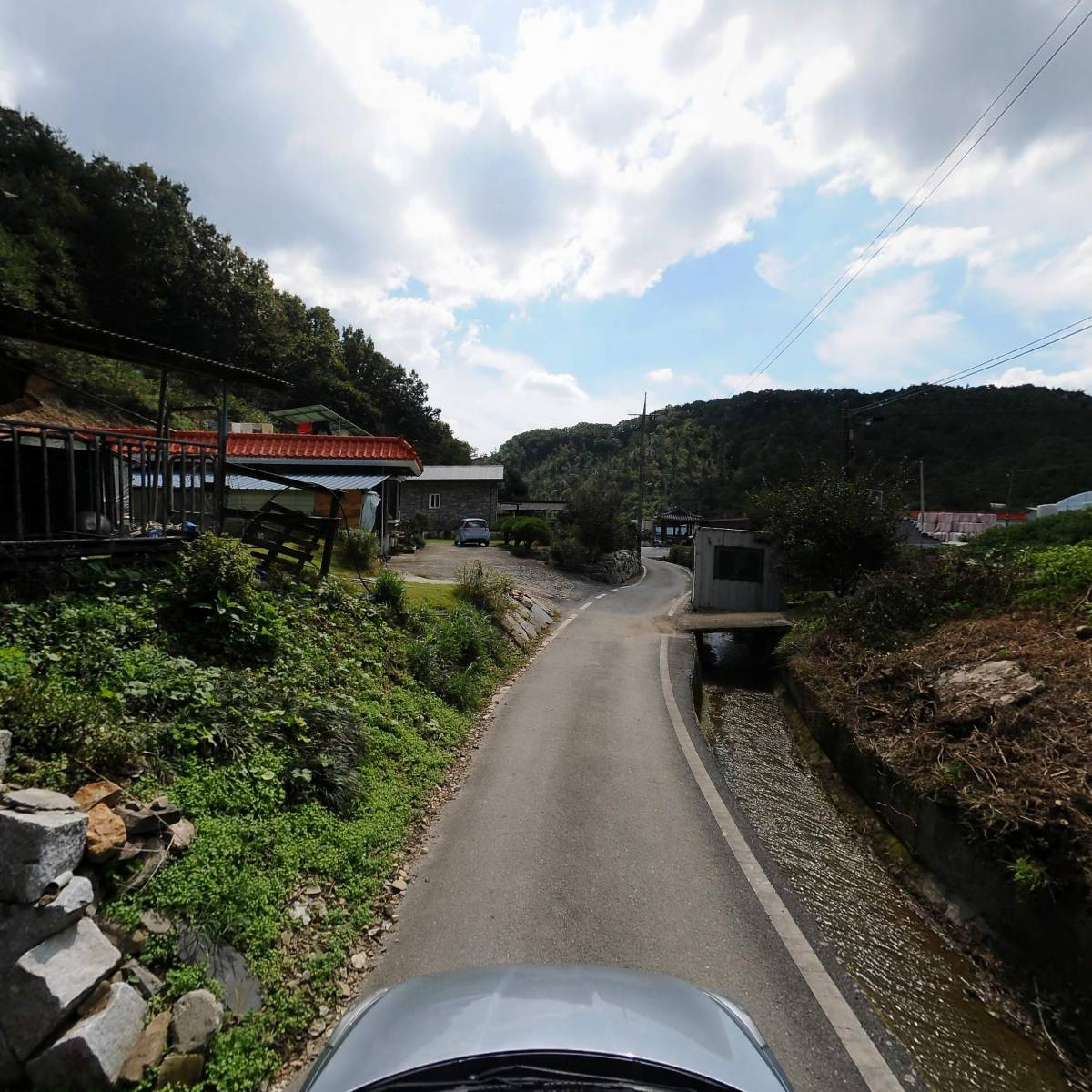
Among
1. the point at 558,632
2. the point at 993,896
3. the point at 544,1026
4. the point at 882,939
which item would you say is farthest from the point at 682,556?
the point at 544,1026

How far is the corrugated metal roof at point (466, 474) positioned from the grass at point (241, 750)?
2881 cm

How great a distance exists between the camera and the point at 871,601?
11.4 meters

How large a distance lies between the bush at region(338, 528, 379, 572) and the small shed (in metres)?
10.8

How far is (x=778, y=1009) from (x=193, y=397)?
40016mm

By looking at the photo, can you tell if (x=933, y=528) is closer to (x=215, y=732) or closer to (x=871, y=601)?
(x=871, y=601)

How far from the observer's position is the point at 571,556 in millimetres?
26109

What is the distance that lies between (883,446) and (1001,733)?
5768cm

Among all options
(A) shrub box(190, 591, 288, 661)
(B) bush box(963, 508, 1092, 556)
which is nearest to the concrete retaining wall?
(A) shrub box(190, 591, 288, 661)

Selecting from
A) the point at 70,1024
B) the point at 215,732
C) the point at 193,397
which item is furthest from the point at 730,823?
the point at 193,397

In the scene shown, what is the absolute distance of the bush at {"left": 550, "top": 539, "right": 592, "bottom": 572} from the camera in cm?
2603

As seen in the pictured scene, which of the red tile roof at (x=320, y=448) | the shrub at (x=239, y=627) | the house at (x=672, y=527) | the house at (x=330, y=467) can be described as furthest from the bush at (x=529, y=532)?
the house at (x=672, y=527)

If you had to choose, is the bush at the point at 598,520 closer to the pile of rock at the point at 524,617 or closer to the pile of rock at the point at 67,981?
the pile of rock at the point at 524,617

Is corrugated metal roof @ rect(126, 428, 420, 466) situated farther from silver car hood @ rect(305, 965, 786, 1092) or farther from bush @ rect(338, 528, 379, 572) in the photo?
silver car hood @ rect(305, 965, 786, 1092)

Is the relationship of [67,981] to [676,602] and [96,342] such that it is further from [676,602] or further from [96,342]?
[676,602]
